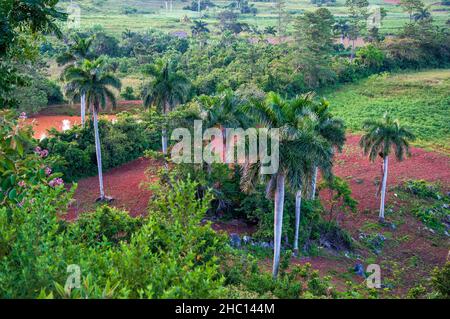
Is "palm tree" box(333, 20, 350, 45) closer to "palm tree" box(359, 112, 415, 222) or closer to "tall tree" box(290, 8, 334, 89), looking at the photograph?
"tall tree" box(290, 8, 334, 89)

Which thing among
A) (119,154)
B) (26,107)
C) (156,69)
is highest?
(156,69)

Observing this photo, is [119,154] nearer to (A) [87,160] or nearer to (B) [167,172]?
(A) [87,160]

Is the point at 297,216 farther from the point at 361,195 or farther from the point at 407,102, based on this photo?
the point at 407,102

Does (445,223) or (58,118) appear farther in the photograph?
(58,118)

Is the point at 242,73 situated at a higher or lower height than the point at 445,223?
higher


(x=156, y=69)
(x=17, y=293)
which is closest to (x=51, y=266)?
(x=17, y=293)

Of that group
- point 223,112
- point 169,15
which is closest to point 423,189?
point 223,112

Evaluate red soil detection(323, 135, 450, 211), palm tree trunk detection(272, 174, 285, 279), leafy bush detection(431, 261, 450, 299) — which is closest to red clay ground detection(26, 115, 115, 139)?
red soil detection(323, 135, 450, 211)
